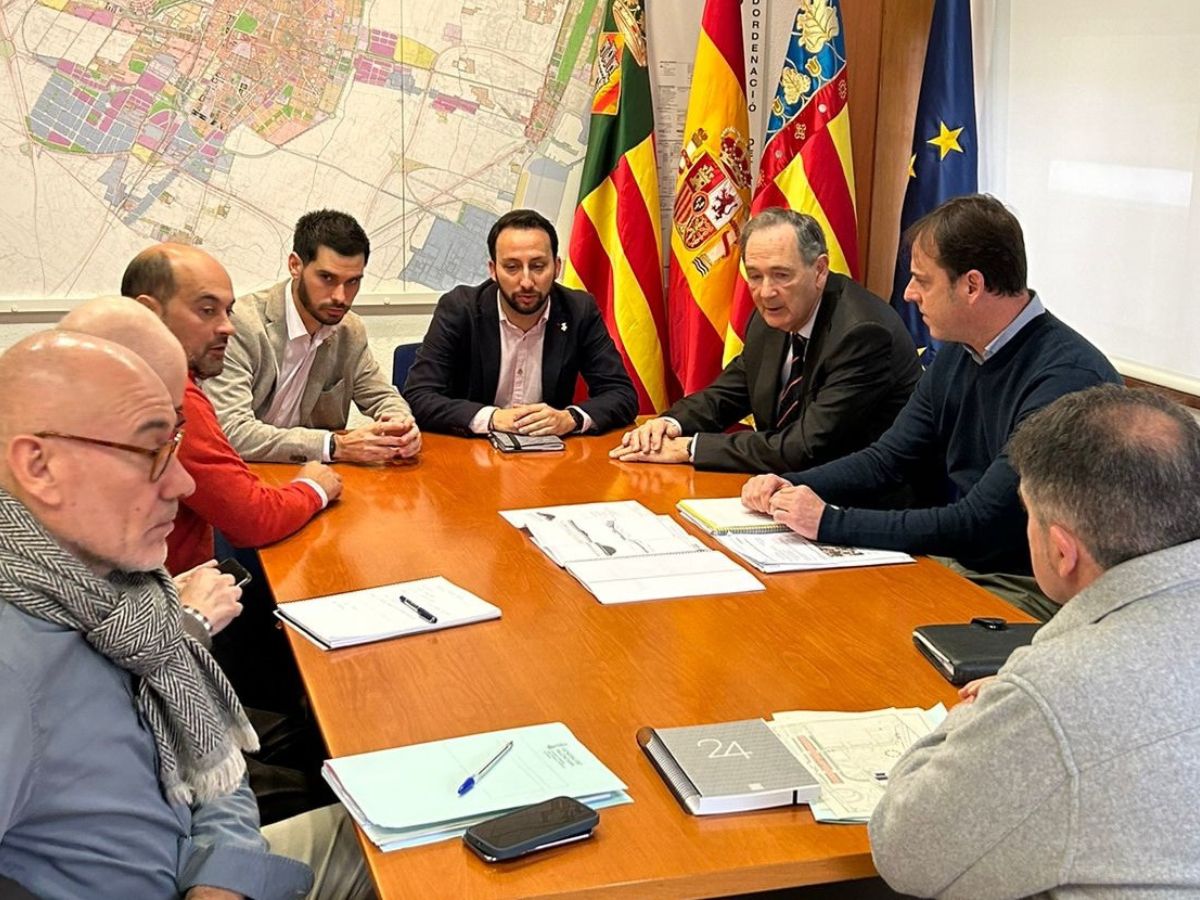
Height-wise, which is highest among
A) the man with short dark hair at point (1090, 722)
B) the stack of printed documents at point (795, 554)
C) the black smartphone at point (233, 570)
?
the man with short dark hair at point (1090, 722)

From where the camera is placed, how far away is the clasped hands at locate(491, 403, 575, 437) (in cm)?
339

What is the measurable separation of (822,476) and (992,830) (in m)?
1.75

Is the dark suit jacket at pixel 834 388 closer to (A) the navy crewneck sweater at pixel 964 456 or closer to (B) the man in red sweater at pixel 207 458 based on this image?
(A) the navy crewneck sweater at pixel 964 456

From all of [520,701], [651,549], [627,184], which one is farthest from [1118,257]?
[520,701]

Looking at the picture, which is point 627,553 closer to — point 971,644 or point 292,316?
point 971,644

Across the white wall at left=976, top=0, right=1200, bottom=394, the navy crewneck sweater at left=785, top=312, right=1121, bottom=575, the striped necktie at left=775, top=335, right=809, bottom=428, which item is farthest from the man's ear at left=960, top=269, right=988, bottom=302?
the white wall at left=976, top=0, right=1200, bottom=394

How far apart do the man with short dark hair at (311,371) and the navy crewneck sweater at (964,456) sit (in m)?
1.16

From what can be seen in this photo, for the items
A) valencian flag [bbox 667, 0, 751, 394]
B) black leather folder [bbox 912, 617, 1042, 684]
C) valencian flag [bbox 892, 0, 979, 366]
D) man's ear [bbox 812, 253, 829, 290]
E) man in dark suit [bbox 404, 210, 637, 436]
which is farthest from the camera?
valencian flag [bbox 667, 0, 751, 394]

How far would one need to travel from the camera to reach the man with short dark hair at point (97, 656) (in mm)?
1254

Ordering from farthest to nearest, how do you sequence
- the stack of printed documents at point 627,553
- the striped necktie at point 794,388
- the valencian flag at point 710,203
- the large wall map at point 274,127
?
the valencian flag at point 710,203 < the large wall map at point 274,127 < the striped necktie at point 794,388 < the stack of printed documents at point 627,553

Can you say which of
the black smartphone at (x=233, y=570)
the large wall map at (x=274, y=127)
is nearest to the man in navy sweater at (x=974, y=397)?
the black smartphone at (x=233, y=570)

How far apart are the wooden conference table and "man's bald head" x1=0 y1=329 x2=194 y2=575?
445mm

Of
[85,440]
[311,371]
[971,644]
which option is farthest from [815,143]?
[85,440]

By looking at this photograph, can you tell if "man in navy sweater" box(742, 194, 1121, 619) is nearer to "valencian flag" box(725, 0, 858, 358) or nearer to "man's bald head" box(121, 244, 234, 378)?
"man's bald head" box(121, 244, 234, 378)
